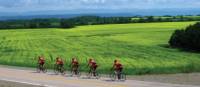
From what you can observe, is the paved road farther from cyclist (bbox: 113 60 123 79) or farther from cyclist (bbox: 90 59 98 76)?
cyclist (bbox: 90 59 98 76)

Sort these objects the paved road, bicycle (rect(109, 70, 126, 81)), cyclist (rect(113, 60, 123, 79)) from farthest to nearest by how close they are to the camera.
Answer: bicycle (rect(109, 70, 126, 81)) < cyclist (rect(113, 60, 123, 79)) < the paved road

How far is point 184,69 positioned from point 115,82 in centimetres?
1238

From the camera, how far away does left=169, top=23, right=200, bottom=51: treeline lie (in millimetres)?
74525

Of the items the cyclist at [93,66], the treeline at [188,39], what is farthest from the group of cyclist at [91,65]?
the treeline at [188,39]

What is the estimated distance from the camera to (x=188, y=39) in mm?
76688

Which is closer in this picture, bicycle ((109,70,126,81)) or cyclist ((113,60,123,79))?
cyclist ((113,60,123,79))

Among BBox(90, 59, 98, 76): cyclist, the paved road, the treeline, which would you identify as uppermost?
BBox(90, 59, 98, 76): cyclist

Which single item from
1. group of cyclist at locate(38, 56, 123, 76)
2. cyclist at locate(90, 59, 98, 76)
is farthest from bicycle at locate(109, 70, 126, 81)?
cyclist at locate(90, 59, 98, 76)

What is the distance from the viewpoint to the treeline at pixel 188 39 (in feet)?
245

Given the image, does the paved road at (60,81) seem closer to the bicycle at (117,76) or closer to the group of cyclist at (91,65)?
the bicycle at (117,76)

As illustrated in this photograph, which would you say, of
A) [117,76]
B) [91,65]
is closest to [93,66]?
[91,65]

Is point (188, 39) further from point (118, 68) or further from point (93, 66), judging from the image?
point (118, 68)

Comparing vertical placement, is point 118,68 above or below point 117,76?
above

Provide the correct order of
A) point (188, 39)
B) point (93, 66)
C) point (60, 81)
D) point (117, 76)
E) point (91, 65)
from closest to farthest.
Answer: point (60, 81), point (117, 76), point (93, 66), point (91, 65), point (188, 39)
